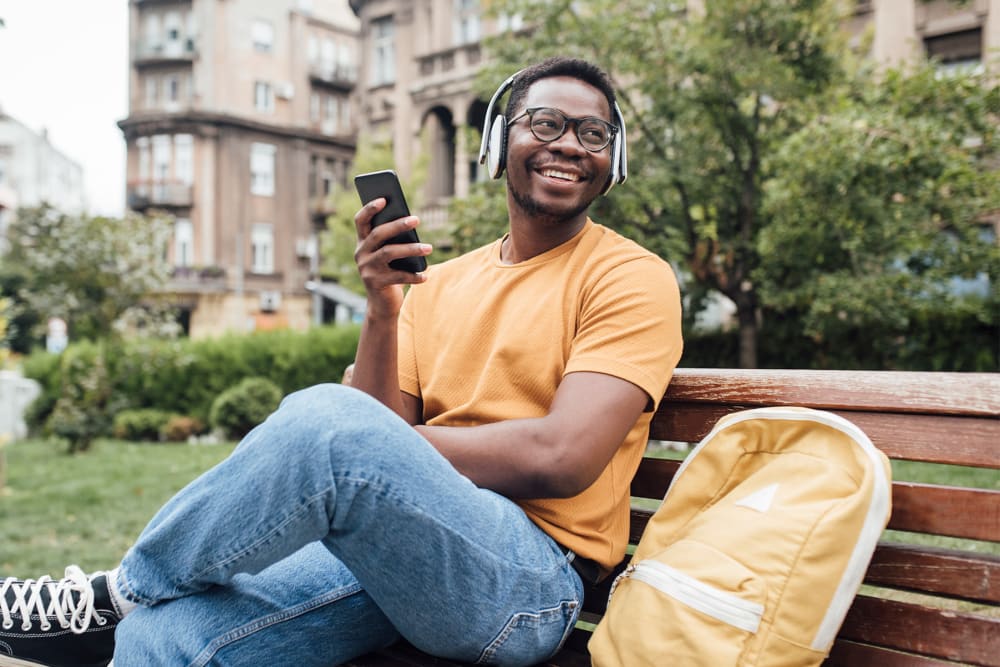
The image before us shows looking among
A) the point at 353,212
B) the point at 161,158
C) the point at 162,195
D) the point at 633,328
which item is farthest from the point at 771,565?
the point at 161,158

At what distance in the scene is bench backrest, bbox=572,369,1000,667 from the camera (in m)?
1.82

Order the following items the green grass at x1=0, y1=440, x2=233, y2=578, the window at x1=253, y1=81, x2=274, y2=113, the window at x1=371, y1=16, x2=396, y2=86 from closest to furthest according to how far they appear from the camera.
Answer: the green grass at x1=0, y1=440, x2=233, y2=578, the window at x1=371, y1=16, x2=396, y2=86, the window at x1=253, y1=81, x2=274, y2=113

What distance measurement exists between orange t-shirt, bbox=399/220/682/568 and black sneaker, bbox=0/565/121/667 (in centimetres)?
97

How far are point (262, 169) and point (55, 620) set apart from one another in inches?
1558

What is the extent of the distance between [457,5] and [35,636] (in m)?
26.7

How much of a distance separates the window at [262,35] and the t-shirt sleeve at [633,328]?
42.6 m

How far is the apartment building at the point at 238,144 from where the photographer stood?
125 ft

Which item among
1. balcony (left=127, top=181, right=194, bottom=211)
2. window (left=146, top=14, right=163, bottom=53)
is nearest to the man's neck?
balcony (left=127, top=181, right=194, bottom=211)

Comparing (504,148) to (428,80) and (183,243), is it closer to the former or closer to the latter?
(428,80)

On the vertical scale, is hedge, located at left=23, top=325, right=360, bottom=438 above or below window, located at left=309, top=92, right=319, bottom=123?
below

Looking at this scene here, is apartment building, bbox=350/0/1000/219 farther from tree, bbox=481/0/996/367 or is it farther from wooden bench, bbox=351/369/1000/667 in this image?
wooden bench, bbox=351/369/1000/667

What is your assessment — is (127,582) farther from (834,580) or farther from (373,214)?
(834,580)

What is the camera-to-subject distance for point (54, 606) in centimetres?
215

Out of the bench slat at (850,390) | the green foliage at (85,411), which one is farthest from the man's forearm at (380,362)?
the green foliage at (85,411)
